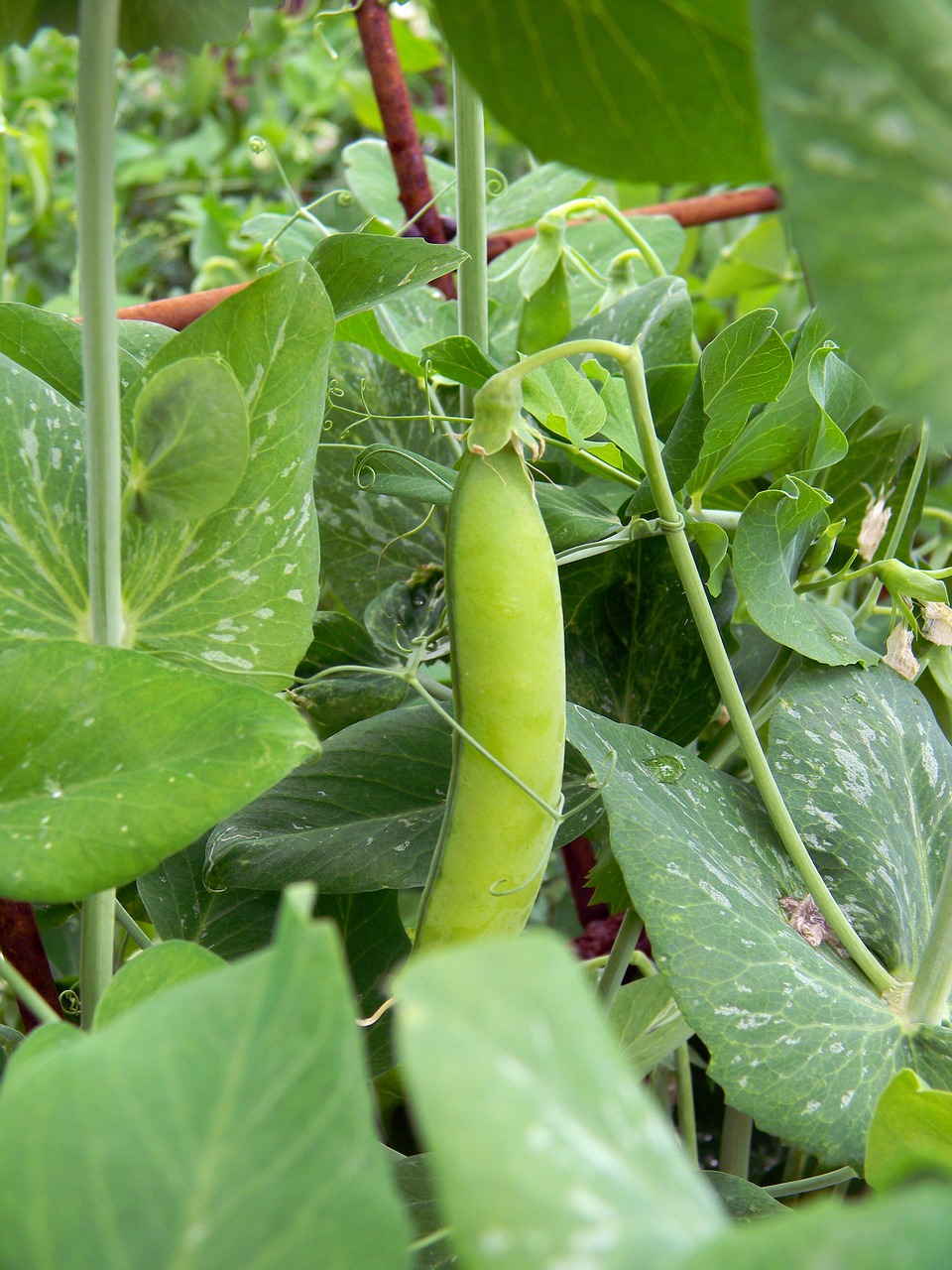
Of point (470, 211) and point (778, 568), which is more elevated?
point (470, 211)

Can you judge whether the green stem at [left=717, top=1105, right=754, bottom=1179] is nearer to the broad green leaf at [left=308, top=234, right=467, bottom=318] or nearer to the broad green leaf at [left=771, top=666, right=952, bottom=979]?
the broad green leaf at [left=771, top=666, right=952, bottom=979]

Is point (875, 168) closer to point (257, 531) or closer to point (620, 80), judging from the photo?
point (620, 80)

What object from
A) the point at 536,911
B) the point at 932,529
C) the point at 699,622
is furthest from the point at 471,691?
the point at 932,529

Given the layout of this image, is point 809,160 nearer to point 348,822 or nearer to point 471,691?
point 471,691

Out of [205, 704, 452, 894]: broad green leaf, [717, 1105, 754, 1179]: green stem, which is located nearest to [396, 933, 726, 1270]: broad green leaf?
[205, 704, 452, 894]: broad green leaf

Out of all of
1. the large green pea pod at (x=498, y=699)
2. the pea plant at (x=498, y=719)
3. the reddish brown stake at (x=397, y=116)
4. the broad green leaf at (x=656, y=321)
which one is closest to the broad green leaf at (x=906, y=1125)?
the pea plant at (x=498, y=719)

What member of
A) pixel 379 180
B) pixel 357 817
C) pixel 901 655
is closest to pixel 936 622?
pixel 901 655
